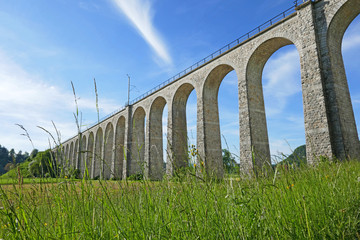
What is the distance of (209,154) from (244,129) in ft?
12.9

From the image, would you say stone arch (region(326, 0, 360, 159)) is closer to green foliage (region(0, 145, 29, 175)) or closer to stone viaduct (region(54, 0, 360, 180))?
stone viaduct (region(54, 0, 360, 180))

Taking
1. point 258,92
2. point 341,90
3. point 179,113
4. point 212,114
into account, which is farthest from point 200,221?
point 179,113

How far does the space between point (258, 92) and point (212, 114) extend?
4435mm

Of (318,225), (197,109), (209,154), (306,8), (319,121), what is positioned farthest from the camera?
(197,109)

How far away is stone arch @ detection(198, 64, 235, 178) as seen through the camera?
56.9ft

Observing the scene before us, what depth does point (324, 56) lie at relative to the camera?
11359mm

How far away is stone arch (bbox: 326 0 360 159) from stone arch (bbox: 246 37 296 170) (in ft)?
8.41

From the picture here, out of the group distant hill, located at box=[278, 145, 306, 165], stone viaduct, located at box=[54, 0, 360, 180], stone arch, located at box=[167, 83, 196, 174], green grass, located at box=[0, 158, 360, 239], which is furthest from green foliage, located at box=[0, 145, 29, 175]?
stone arch, located at box=[167, 83, 196, 174]

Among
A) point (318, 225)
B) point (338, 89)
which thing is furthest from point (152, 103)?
point (318, 225)

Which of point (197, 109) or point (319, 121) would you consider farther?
point (197, 109)

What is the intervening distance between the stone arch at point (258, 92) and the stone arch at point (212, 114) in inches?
98.5

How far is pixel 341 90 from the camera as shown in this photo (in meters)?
11.3

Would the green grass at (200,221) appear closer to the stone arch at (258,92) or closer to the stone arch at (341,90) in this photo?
the stone arch at (341,90)

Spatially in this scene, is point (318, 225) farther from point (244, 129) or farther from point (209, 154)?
point (209, 154)
